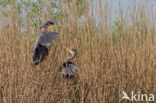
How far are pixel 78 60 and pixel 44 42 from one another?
0.61 meters

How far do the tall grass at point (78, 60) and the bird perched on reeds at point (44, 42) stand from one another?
16cm

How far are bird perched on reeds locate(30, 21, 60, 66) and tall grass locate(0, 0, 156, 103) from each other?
156 mm

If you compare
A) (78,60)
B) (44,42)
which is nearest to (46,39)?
(44,42)

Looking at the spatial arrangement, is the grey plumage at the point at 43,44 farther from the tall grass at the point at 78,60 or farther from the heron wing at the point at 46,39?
the tall grass at the point at 78,60

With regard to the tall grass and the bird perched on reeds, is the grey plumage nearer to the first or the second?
the bird perched on reeds

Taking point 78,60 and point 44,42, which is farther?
point 78,60

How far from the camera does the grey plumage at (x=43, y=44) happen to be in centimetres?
166

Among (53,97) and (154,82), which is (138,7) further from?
(53,97)

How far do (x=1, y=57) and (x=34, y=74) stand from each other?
44 centimetres

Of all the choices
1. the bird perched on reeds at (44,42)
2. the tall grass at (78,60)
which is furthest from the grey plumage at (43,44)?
the tall grass at (78,60)

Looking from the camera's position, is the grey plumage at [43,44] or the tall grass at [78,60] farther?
the tall grass at [78,60]

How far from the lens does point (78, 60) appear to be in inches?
87.3

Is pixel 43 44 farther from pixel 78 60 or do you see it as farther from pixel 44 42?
pixel 78 60

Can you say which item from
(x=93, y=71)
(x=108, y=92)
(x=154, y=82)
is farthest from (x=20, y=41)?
(x=154, y=82)
